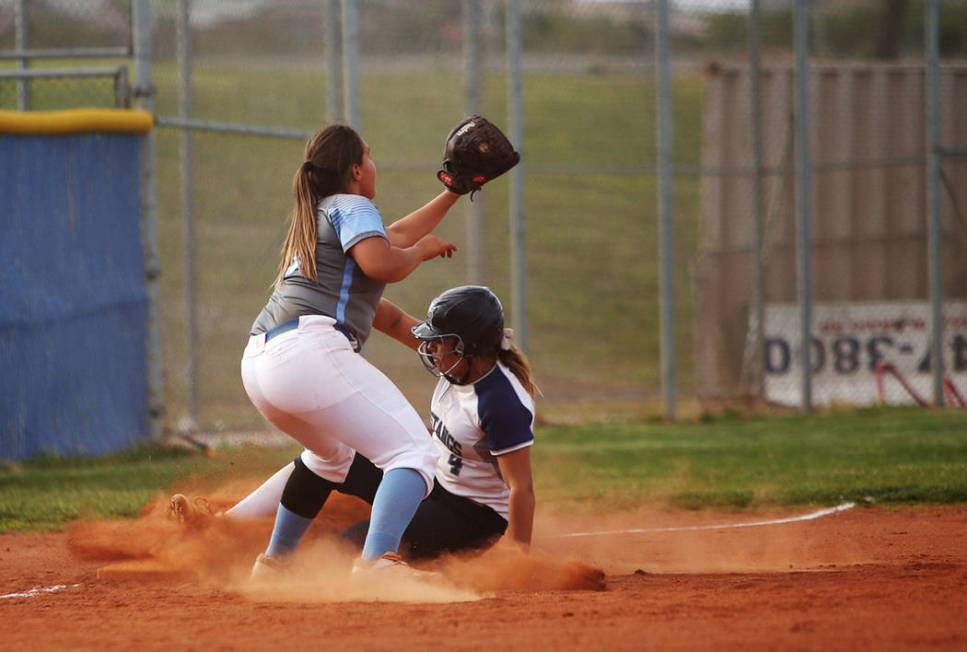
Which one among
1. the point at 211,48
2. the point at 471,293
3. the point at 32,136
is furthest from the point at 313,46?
the point at 471,293

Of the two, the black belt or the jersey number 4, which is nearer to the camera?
the black belt

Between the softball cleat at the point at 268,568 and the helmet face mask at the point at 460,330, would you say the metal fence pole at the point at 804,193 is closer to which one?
the helmet face mask at the point at 460,330

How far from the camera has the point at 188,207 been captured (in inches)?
428

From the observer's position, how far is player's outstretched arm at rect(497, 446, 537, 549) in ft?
16.3

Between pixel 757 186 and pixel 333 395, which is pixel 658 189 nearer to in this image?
pixel 757 186

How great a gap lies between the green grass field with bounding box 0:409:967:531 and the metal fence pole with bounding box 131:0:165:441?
39 centimetres

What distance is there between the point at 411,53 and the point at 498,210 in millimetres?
6223

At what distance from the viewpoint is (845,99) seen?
558 inches

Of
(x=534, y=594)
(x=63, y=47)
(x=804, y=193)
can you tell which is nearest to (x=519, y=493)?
(x=534, y=594)

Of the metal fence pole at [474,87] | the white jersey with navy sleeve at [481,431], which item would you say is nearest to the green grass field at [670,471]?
the white jersey with navy sleeve at [481,431]

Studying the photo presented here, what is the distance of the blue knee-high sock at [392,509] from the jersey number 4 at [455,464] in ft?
2.24

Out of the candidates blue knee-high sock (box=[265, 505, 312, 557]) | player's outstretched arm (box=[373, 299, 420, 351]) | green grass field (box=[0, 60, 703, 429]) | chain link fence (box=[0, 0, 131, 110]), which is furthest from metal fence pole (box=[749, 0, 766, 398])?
blue knee-high sock (box=[265, 505, 312, 557])

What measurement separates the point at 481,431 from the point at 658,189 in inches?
348

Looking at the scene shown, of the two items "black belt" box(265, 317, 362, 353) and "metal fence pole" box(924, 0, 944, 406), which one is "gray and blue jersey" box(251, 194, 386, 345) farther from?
"metal fence pole" box(924, 0, 944, 406)
